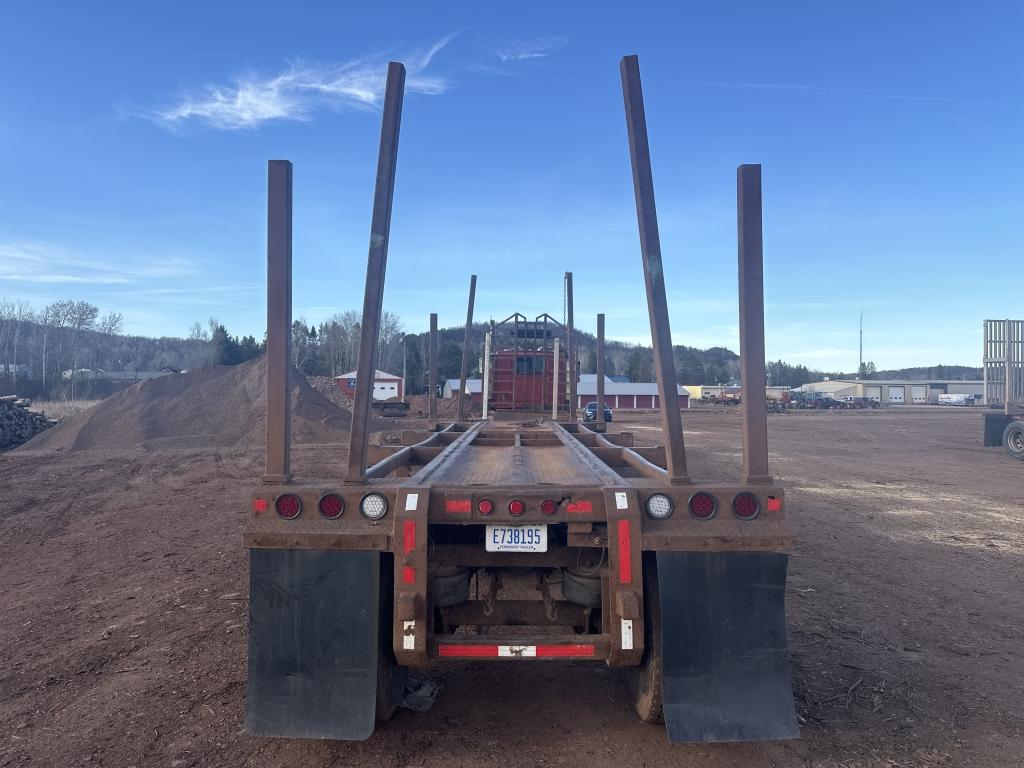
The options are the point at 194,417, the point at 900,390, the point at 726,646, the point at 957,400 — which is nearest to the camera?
the point at 726,646

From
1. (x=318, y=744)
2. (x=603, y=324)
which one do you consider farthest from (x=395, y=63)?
(x=603, y=324)

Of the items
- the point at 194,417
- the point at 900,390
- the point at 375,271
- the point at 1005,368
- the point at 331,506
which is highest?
the point at 900,390

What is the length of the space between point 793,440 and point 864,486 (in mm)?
13905

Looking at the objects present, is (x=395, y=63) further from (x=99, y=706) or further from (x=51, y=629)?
(x=51, y=629)

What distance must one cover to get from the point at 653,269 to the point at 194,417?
26.4 m

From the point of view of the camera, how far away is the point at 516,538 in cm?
370

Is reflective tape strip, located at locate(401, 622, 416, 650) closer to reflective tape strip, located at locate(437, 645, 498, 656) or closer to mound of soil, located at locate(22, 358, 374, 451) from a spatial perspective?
reflective tape strip, located at locate(437, 645, 498, 656)

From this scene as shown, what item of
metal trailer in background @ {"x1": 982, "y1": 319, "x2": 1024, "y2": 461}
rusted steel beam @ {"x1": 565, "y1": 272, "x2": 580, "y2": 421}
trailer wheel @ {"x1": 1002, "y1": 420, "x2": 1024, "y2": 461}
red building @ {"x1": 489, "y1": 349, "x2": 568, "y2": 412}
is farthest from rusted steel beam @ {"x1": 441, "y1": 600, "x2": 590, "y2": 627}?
metal trailer in background @ {"x1": 982, "y1": 319, "x2": 1024, "y2": 461}

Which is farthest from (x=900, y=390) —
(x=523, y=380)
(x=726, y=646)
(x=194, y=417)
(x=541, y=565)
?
(x=541, y=565)

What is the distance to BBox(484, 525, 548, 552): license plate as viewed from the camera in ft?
12.1

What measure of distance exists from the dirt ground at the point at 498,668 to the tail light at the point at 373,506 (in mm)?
1287

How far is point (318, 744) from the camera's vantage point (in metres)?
3.86

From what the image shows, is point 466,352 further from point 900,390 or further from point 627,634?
point 900,390

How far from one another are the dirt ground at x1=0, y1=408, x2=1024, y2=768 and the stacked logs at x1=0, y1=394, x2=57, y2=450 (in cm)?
1473
